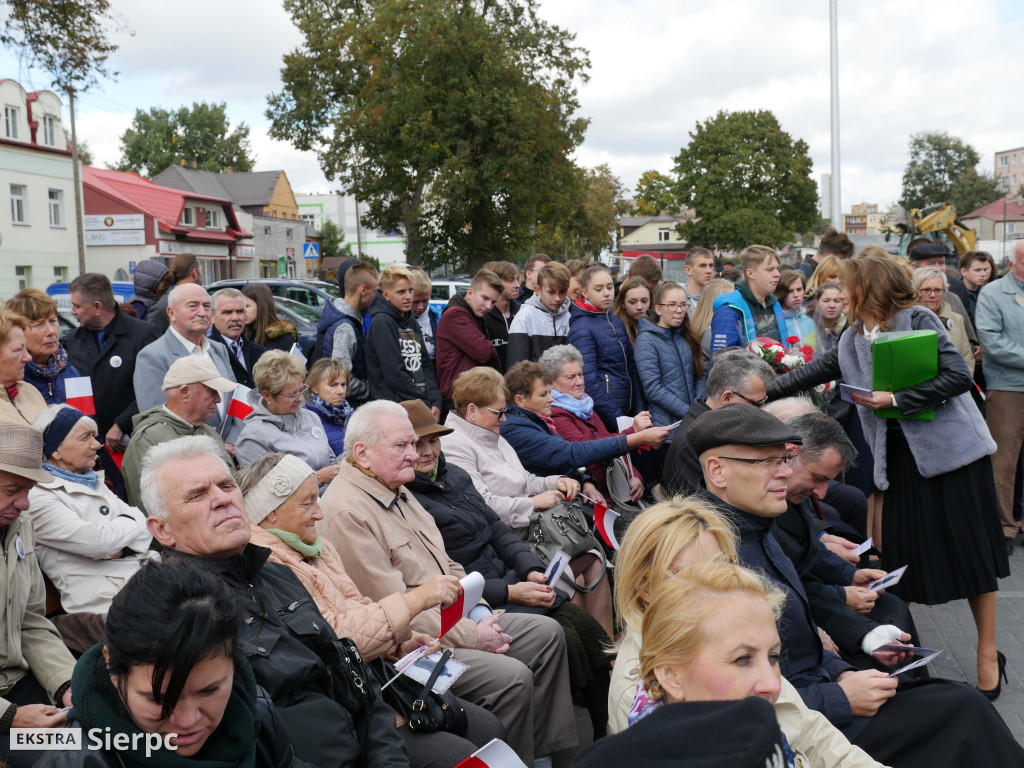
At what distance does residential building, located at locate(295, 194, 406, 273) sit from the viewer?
78.5 metres

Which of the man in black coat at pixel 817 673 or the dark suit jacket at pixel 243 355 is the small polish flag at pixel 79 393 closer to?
the dark suit jacket at pixel 243 355

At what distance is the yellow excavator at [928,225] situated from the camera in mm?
16641

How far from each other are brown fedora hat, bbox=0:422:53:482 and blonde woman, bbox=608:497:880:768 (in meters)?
1.96

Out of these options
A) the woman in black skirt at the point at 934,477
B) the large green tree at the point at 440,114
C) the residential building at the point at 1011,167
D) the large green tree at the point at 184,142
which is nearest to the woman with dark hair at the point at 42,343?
the woman in black skirt at the point at 934,477

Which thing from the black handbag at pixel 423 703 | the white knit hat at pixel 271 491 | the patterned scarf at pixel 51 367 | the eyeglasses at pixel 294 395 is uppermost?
the patterned scarf at pixel 51 367

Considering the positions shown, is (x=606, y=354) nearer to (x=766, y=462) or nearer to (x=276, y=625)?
(x=766, y=462)

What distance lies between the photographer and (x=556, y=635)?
401 centimetres

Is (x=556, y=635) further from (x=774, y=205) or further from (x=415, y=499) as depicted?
(x=774, y=205)

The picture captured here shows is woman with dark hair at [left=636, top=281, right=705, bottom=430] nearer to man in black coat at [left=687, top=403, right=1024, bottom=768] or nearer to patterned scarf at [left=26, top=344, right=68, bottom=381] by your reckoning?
man in black coat at [left=687, top=403, right=1024, bottom=768]

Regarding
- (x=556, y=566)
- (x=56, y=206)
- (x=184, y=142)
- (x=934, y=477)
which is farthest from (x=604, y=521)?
(x=184, y=142)

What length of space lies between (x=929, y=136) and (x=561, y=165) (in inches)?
2827

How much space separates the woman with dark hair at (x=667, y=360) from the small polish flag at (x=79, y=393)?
12.6ft

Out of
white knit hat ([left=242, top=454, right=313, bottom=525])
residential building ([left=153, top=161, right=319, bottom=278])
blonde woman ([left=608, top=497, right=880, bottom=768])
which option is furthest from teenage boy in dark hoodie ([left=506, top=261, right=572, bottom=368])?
residential building ([left=153, top=161, right=319, bottom=278])

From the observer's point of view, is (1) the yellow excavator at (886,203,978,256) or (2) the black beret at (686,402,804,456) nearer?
(2) the black beret at (686,402,804,456)
